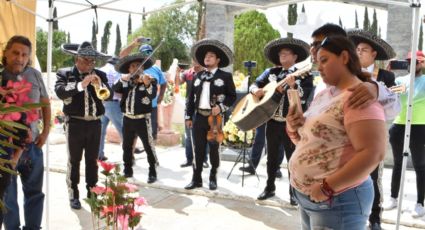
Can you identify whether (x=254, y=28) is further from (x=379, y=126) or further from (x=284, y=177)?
(x=379, y=126)

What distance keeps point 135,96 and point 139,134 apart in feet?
1.73

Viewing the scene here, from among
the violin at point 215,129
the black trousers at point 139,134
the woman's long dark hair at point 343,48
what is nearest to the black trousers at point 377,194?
the violin at point 215,129

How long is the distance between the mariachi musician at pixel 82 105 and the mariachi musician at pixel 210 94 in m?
1.22

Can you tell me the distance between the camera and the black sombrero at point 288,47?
4.69m

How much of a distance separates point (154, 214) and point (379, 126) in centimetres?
332

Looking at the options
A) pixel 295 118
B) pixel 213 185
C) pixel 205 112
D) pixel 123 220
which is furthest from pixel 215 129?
pixel 295 118

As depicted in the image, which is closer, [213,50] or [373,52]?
[373,52]

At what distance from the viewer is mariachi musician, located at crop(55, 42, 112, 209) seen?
4391mm

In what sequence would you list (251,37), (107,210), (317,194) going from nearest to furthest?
(317,194)
(107,210)
(251,37)

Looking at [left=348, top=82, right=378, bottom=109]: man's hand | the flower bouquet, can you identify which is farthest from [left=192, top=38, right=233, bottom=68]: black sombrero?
A: [left=348, top=82, right=378, bottom=109]: man's hand

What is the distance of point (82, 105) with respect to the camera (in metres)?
4.50

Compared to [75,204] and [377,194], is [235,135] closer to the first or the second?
[75,204]

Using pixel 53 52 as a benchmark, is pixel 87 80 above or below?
below

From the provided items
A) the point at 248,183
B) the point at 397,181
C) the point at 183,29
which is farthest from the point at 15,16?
the point at 183,29
